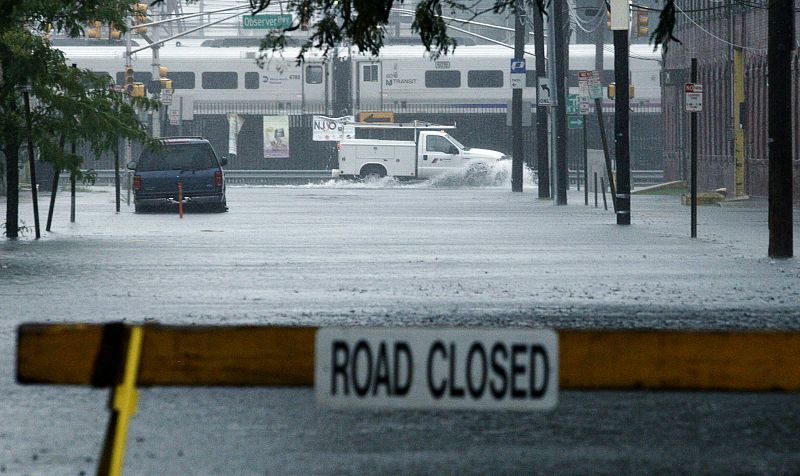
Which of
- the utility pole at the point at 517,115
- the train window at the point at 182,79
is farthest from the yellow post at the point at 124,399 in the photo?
the train window at the point at 182,79

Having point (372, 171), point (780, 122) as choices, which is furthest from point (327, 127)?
point (780, 122)

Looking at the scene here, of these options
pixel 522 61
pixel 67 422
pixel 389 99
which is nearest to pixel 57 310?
pixel 67 422

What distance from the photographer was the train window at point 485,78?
66312 millimetres

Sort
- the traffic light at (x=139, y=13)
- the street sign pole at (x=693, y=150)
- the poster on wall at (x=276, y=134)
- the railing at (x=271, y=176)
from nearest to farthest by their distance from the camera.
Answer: the street sign pole at (x=693, y=150)
the traffic light at (x=139, y=13)
the railing at (x=271, y=176)
the poster on wall at (x=276, y=134)

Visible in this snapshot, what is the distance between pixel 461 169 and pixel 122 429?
52.9m

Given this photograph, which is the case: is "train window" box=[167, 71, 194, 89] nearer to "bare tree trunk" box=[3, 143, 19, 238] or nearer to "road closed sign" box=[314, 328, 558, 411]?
"bare tree trunk" box=[3, 143, 19, 238]

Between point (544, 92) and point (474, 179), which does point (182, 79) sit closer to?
point (474, 179)

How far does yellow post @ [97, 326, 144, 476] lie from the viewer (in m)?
5.54

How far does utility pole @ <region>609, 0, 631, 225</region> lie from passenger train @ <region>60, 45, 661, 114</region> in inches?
1326

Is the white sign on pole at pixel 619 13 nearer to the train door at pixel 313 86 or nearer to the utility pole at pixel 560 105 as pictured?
the utility pole at pixel 560 105

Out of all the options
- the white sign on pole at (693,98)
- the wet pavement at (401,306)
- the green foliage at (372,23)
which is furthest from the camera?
the white sign on pole at (693,98)

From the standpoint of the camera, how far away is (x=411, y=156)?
2323 inches

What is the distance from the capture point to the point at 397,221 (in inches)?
1286

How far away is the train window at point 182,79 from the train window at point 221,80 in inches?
20.5
